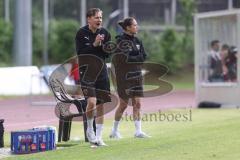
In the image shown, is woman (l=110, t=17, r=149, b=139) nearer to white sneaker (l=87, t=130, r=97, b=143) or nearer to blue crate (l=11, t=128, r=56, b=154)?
white sneaker (l=87, t=130, r=97, b=143)

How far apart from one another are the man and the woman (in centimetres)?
105

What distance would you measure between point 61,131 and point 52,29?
100 feet

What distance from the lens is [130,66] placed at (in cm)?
1344

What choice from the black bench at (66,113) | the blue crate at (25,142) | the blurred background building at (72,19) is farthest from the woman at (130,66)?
the blurred background building at (72,19)

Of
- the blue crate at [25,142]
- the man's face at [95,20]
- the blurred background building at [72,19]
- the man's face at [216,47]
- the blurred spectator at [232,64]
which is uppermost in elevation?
the blurred background building at [72,19]

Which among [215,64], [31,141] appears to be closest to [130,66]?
[31,141]

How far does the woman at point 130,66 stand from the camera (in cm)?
1337

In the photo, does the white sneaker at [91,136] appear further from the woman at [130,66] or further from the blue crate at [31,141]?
the woman at [130,66]

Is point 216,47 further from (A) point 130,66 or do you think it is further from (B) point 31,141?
(B) point 31,141

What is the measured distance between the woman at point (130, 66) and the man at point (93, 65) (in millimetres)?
1048

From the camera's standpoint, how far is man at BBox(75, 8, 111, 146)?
12086 mm

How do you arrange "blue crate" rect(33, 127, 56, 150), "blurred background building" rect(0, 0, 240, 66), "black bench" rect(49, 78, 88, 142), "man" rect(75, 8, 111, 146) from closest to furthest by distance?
"man" rect(75, 8, 111, 146)
"blue crate" rect(33, 127, 56, 150)
"black bench" rect(49, 78, 88, 142)
"blurred background building" rect(0, 0, 240, 66)

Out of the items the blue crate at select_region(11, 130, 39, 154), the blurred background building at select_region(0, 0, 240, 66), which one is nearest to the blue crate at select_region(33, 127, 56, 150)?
the blue crate at select_region(11, 130, 39, 154)

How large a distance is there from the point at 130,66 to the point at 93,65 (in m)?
1.34
